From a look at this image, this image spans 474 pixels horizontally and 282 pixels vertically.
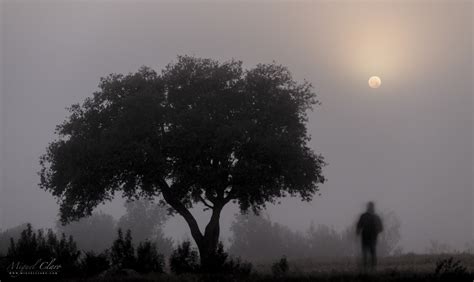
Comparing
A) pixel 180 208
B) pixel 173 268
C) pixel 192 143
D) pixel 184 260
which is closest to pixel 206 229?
pixel 180 208

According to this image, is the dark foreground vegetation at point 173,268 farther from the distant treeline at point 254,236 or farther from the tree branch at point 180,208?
the distant treeline at point 254,236

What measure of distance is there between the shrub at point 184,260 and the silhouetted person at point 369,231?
8477mm

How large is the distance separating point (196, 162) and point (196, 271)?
41.3 feet

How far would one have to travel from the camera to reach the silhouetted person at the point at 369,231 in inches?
1088

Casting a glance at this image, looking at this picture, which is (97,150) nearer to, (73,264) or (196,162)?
(196,162)

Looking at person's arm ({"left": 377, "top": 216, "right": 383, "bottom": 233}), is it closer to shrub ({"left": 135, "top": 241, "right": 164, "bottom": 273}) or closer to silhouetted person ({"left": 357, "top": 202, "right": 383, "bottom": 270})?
silhouetted person ({"left": 357, "top": 202, "right": 383, "bottom": 270})

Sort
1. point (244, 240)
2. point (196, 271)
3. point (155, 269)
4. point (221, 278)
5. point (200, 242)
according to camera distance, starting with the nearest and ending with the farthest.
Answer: point (221, 278) → point (196, 271) → point (155, 269) → point (200, 242) → point (244, 240)

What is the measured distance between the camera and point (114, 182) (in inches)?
1521

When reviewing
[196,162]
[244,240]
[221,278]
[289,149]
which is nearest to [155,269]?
[221,278]

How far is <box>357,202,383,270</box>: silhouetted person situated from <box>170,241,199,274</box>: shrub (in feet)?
27.8

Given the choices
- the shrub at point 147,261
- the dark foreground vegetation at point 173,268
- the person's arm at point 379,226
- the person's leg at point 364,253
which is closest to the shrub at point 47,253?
the dark foreground vegetation at point 173,268

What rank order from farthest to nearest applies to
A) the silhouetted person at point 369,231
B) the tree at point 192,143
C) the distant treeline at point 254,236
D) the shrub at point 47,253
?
the distant treeline at point 254,236 → the tree at point 192,143 → the shrub at point 47,253 → the silhouetted person at point 369,231

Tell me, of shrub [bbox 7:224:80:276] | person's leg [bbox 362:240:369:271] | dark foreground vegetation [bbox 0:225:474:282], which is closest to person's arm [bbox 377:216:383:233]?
person's leg [bbox 362:240:369:271]

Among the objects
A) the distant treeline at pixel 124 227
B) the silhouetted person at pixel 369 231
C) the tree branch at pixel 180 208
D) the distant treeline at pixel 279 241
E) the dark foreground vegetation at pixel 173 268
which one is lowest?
the dark foreground vegetation at pixel 173 268
